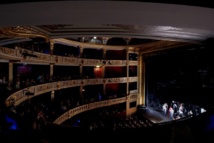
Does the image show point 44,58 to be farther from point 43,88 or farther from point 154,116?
point 154,116

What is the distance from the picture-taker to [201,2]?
276cm

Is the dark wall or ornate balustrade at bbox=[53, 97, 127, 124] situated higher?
the dark wall

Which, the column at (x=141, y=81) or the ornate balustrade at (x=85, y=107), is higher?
the column at (x=141, y=81)

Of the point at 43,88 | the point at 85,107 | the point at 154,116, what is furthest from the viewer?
the point at 154,116

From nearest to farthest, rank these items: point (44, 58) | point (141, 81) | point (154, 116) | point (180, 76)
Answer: point (44, 58) → point (180, 76) → point (154, 116) → point (141, 81)

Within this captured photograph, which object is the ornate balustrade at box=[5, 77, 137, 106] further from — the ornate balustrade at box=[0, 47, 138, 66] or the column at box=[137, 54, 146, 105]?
the column at box=[137, 54, 146, 105]

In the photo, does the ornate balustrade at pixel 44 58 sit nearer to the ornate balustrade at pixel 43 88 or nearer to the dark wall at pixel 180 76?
the ornate balustrade at pixel 43 88

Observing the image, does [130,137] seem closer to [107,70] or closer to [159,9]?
[159,9]

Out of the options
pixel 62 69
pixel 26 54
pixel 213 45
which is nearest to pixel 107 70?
pixel 62 69

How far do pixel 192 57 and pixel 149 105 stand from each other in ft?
31.5

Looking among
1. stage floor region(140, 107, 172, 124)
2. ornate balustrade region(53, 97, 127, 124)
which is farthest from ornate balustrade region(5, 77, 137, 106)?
stage floor region(140, 107, 172, 124)

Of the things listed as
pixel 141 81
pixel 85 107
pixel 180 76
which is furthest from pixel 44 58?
pixel 141 81

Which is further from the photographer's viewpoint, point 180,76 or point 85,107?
point 85,107

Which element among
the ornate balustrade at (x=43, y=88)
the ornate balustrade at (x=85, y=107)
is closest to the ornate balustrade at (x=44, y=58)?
the ornate balustrade at (x=43, y=88)
